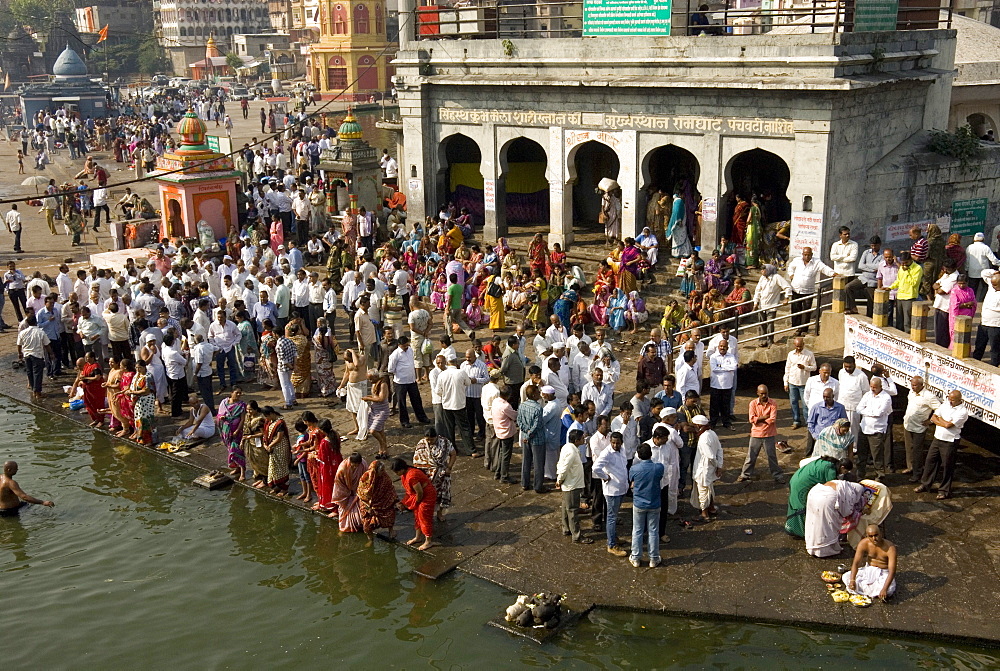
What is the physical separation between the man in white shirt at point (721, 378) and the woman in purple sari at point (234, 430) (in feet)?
19.6

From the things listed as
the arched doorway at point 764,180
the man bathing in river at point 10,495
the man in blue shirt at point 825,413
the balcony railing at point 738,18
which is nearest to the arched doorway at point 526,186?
the balcony railing at point 738,18

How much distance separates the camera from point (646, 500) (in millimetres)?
9836

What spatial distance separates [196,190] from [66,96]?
120 ft

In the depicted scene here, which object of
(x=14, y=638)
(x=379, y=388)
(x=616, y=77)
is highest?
(x=616, y=77)

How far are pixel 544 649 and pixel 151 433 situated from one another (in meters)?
7.50

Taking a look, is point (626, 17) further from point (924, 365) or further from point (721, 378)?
point (924, 365)

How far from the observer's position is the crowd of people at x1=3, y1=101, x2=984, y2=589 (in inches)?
424

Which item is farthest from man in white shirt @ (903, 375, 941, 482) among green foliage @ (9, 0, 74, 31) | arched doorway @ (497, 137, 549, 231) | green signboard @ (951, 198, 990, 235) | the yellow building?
green foliage @ (9, 0, 74, 31)

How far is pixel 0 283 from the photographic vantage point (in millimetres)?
20391

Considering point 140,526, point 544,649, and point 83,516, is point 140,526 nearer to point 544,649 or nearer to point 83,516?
point 83,516

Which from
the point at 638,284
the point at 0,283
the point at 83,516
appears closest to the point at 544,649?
the point at 83,516

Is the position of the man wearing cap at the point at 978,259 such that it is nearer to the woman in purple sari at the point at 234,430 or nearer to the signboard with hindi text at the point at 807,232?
the signboard with hindi text at the point at 807,232

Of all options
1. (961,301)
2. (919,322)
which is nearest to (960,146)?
(961,301)

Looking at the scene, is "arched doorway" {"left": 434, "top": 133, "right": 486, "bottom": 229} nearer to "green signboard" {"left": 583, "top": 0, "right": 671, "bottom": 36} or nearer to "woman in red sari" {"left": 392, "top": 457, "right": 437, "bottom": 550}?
"green signboard" {"left": 583, "top": 0, "right": 671, "bottom": 36}
